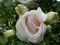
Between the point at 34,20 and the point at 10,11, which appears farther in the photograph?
the point at 10,11

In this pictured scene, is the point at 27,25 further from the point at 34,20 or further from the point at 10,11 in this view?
the point at 10,11

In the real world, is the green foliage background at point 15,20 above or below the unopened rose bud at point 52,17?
below

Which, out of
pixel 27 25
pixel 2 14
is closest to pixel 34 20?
pixel 27 25

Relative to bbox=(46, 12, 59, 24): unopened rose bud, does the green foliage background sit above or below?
below
